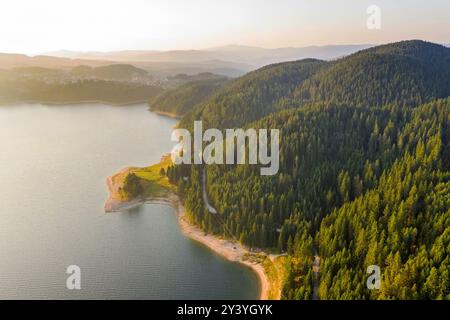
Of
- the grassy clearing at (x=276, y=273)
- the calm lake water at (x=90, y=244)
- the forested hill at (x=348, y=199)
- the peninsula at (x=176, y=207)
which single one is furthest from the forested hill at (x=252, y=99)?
the grassy clearing at (x=276, y=273)

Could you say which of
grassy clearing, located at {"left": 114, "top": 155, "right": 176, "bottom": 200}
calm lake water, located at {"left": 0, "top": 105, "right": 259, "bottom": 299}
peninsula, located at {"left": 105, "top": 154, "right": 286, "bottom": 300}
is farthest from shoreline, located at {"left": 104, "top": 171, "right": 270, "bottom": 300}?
grassy clearing, located at {"left": 114, "top": 155, "right": 176, "bottom": 200}

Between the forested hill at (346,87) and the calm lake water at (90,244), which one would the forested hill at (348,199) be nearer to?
the calm lake water at (90,244)

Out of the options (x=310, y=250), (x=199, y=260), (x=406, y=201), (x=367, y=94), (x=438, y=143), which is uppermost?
(x=367, y=94)

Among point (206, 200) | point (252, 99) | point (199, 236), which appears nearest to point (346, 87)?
point (252, 99)

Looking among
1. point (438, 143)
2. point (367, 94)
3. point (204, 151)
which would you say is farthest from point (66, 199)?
point (367, 94)

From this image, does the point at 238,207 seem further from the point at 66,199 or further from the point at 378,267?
the point at 66,199
